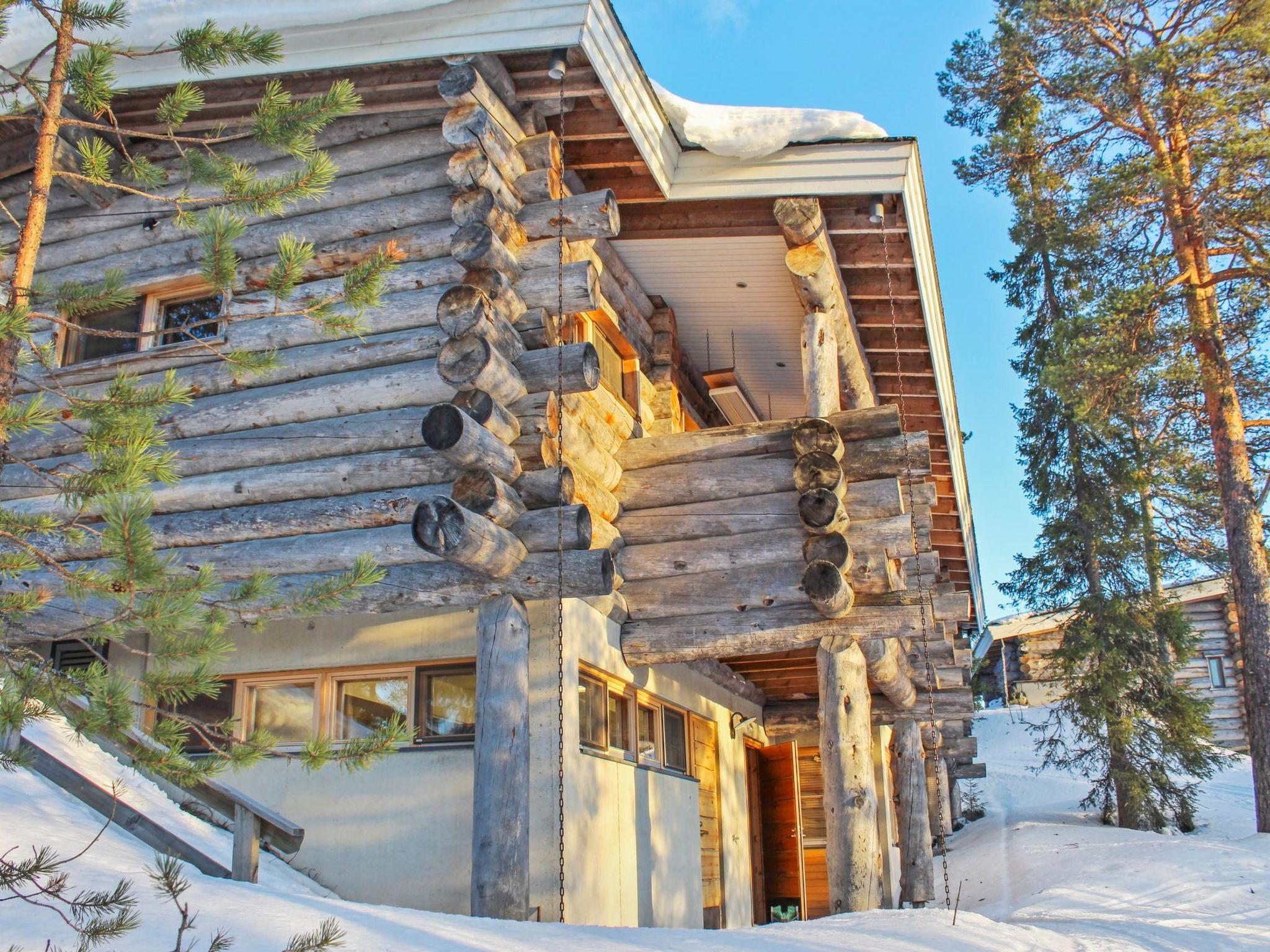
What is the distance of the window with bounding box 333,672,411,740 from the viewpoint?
8.95m

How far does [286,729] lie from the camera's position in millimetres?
9242

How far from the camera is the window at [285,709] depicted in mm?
9156

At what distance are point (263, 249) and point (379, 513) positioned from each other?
2726 millimetres

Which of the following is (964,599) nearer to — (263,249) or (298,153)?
(263,249)

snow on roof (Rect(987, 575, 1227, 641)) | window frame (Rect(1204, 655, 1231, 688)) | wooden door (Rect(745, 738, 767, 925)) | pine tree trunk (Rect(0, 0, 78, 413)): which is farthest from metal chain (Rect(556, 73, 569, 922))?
window frame (Rect(1204, 655, 1231, 688))

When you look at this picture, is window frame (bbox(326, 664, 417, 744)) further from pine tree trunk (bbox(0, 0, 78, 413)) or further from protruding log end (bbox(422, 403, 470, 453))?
pine tree trunk (bbox(0, 0, 78, 413))

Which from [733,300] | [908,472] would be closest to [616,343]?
[733,300]

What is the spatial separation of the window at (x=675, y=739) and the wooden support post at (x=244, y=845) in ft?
17.4

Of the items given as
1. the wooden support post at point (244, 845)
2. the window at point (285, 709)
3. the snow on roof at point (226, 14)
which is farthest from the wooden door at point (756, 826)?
the snow on roof at point (226, 14)

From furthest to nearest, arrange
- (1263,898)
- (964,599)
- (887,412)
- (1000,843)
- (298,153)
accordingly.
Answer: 1. (1000,843)
2. (964,599)
3. (1263,898)
4. (887,412)
5. (298,153)

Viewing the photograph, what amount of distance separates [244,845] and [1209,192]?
1590cm

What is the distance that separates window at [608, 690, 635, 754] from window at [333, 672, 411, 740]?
1.79 meters

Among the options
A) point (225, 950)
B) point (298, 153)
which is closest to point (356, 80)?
point (298, 153)

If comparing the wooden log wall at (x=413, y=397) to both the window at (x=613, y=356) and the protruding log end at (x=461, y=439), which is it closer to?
the protruding log end at (x=461, y=439)
